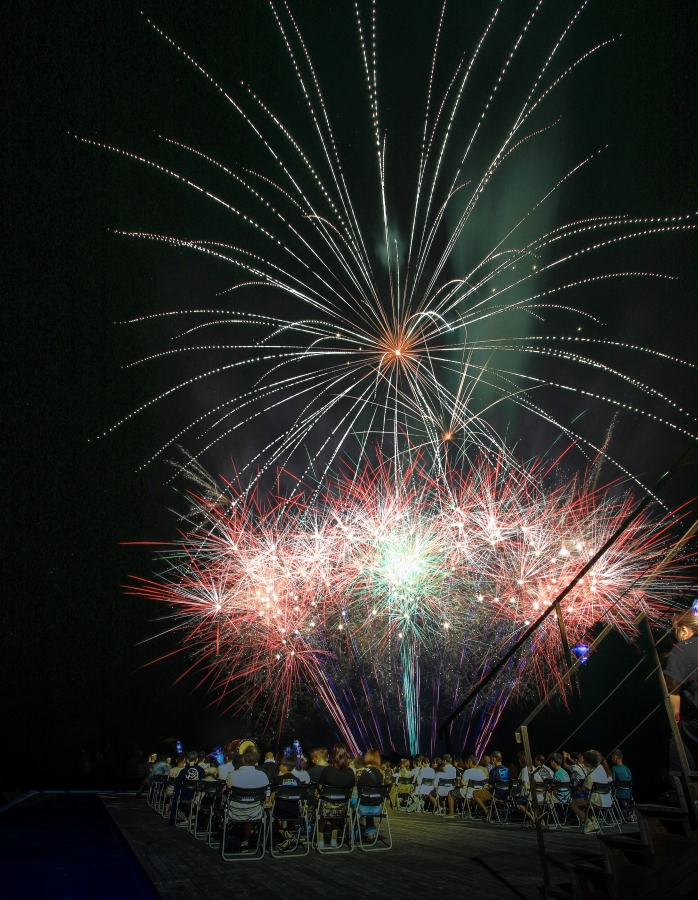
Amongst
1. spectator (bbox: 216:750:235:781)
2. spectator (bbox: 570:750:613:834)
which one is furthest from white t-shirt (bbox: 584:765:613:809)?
spectator (bbox: 216:750:235:781)

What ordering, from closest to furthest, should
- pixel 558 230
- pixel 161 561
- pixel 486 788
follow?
1. pixel 486 788
2. pixel 558 230
3. pixel 161 561

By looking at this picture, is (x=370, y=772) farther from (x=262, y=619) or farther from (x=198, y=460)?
(x=198, y=460)

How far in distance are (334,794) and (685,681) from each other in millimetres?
3809

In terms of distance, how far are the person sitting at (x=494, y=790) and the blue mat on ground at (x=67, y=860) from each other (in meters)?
4.90

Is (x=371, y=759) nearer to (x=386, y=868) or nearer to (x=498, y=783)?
(x=498, y=783)

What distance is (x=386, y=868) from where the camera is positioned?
5.51m

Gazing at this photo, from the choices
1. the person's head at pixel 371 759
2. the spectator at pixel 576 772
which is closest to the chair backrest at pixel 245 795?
the person's head at pixel 371 759

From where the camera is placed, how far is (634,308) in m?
14.1

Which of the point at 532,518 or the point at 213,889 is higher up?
the point at 532,518

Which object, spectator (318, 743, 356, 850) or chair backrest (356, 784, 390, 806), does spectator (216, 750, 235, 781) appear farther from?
chair backrest (356, 784, 390, 806)

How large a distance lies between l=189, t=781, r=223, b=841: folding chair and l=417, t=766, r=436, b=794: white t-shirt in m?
4.01

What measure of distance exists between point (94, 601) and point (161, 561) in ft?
10.3

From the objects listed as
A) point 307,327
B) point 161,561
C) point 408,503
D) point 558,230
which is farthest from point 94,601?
point 558,230

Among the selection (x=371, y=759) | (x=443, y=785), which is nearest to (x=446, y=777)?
(x=443, y=785)
